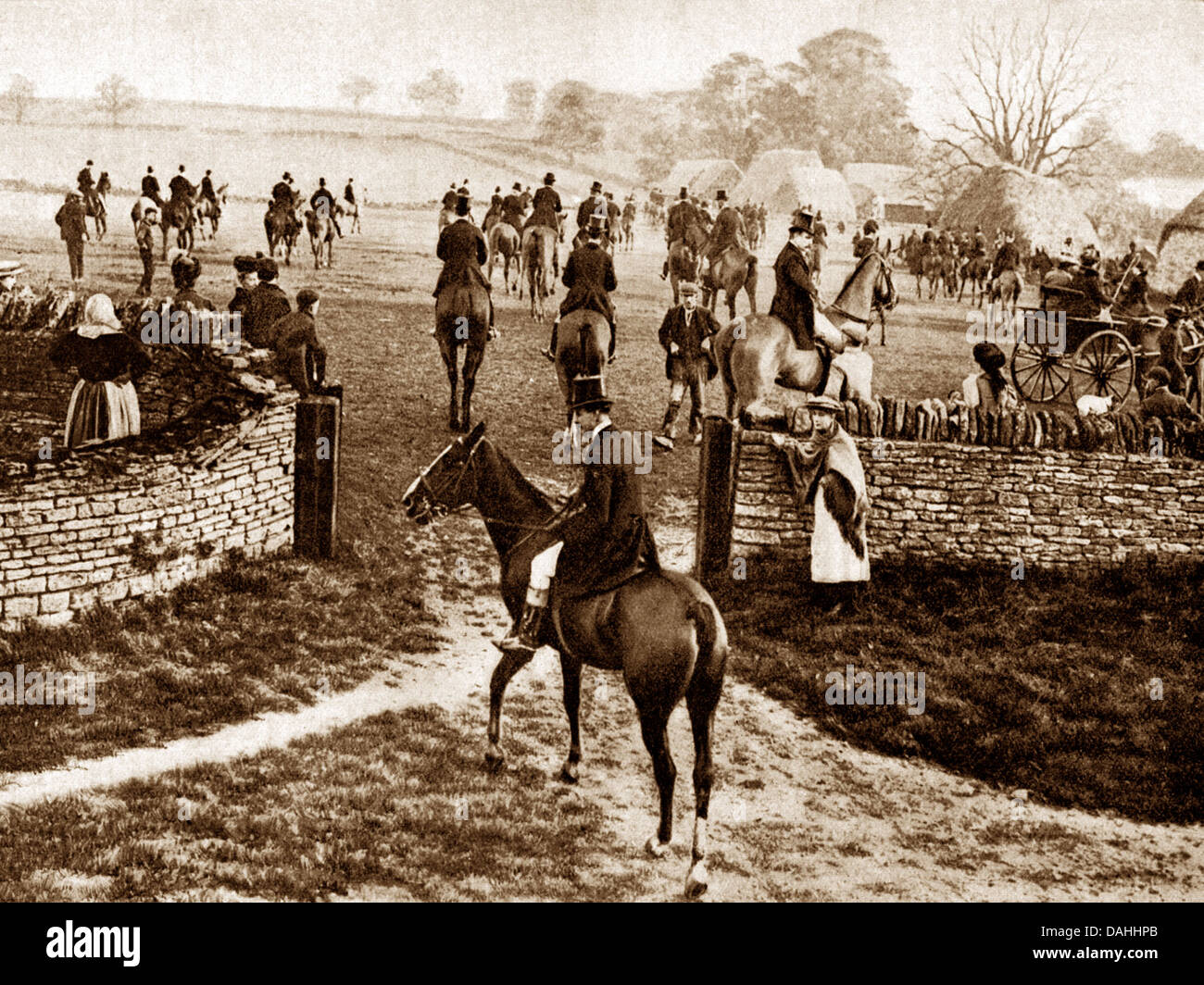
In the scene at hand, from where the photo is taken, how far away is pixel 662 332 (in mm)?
12422

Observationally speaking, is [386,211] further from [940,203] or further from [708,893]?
[708,893]

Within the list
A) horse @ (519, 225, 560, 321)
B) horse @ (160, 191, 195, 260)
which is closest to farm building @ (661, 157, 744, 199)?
horse @ (519, 225, 560, 321)

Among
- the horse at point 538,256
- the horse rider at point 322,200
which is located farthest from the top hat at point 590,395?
the horse rider at point 322,200

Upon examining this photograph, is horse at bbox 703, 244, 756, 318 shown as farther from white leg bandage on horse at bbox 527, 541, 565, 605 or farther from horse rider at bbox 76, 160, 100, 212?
white leg bandage on horse at bbox 527, 541, 565, 605

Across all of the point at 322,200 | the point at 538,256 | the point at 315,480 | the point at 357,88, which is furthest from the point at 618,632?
the point at 322,200

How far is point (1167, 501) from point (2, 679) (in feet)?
28.5

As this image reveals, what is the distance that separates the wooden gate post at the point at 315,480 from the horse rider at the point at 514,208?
32.1 feet

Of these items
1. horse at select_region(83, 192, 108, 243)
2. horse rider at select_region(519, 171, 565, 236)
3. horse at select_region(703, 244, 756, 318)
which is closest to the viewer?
horse at select_region(83, 192, 108, 243)

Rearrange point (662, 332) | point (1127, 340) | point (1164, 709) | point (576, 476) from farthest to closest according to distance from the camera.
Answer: point (1127, 340)
point (662, 332)
point (1164, 709)
point (576, 476)

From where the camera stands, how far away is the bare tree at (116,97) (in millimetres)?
10258

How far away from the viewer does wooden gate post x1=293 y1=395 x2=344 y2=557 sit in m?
9.80

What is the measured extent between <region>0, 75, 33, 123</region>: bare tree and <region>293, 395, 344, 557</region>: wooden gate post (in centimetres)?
331

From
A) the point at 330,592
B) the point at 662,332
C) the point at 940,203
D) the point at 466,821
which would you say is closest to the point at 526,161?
the point at 662,332
